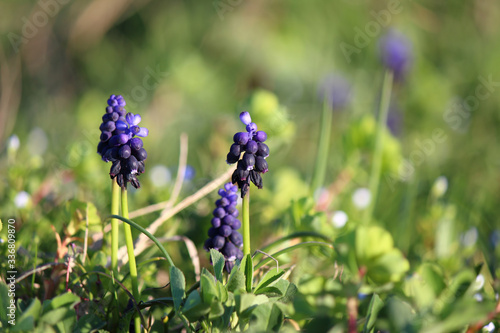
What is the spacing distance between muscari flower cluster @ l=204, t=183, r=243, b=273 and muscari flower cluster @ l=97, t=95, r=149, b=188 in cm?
21

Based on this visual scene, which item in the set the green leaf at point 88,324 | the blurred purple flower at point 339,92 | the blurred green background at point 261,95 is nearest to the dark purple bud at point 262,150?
the green leaf at point 88,324

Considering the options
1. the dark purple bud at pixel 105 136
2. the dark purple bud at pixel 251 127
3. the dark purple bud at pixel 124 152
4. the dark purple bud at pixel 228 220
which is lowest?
the dark purple bud at pixel 228 220

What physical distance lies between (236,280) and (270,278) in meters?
0.09

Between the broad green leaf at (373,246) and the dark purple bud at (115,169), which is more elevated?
the dark purple bud at (115,169)

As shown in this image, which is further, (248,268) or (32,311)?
(248,268)

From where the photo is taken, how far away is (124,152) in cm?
116

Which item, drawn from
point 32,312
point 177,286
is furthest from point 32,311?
point 177,286

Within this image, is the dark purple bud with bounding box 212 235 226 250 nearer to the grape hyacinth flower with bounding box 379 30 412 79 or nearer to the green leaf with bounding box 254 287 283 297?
the green leaf with bounding box 254 287 283 297

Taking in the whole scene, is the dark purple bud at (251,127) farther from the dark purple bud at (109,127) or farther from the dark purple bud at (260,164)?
the dark purple bud at (109,127)

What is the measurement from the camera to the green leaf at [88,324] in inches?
42.0

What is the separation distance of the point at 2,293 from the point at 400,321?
2.48 ft

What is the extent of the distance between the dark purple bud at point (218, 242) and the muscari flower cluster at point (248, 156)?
0.42ft

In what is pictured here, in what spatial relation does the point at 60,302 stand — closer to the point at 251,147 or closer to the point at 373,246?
the point at 251,147

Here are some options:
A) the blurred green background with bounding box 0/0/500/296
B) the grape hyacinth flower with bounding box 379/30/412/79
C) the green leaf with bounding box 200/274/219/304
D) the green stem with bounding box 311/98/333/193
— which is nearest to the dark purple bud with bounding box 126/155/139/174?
the green leaf with bounding box 200/274/219/304
